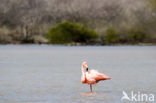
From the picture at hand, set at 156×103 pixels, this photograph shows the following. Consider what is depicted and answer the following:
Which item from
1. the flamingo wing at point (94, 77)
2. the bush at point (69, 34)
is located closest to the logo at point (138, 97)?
the flamingo wing at point (94, 77)

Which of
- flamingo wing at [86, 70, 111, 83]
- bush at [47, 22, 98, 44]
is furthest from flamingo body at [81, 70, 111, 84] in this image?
bush at [47, 22, 98, 44]

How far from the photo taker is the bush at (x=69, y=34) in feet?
557

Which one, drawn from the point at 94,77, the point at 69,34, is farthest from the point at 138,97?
the point at 69,34

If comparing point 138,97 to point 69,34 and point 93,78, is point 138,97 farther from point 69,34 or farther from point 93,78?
point 69,34

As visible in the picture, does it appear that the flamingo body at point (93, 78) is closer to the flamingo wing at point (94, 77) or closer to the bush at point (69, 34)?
the flamingo wing at point (94, 77)

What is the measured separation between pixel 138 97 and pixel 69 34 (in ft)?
493

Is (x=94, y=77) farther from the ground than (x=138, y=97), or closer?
farther from the ground

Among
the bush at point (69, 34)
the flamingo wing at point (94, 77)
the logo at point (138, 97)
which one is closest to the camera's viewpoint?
the logo at point (138, 97)

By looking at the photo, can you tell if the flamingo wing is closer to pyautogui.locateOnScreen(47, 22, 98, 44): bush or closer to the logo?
the logo

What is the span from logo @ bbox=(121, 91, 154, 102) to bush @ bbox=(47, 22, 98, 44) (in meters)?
148

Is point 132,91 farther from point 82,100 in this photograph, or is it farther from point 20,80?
point 20,80

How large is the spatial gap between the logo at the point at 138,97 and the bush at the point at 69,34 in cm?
14824

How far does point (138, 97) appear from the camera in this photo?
20.1 metres

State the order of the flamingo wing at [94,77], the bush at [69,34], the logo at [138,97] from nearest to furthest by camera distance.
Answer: the logo at [138,97] → the flamingo wing at [94,77] → the bush at [69,34]
